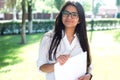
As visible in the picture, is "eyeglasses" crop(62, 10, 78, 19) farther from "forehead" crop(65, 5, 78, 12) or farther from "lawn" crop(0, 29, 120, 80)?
"lawn" crop(0, 29, 120, 80)

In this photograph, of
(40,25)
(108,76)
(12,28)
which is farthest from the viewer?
(40,25)

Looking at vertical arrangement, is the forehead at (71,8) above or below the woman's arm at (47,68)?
above

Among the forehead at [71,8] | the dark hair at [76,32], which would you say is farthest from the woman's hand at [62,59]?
the forehead at [71,8]

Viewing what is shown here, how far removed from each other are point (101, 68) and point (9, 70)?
103 inches

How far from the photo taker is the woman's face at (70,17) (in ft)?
9.14

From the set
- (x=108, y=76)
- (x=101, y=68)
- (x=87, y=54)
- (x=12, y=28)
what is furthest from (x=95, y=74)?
(x=12, y=28)

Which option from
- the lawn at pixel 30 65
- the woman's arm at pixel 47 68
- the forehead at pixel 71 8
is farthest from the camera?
the lawn at pixel 30 65

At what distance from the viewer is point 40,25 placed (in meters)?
24.2

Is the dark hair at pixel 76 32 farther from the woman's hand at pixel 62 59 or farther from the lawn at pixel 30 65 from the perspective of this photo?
the lawn at pixel 30 65

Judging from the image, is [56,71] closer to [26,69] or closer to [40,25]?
[26,69]

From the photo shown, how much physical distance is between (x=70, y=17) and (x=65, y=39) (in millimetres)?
193

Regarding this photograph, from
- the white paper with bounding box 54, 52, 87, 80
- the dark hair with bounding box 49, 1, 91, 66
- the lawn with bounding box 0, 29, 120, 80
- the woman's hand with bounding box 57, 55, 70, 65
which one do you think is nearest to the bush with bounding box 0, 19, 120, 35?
the lawn with bounding box 0, 29, 120, 80

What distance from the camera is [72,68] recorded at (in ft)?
8.93

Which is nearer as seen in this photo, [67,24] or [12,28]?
[67,24]
